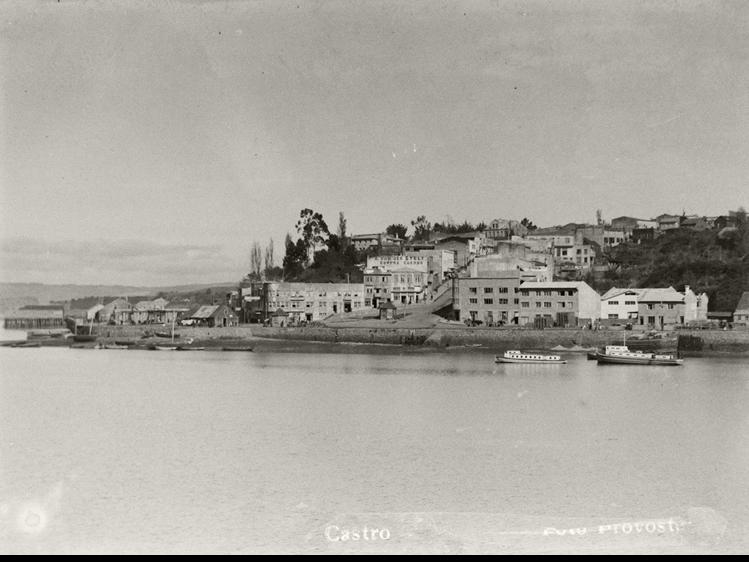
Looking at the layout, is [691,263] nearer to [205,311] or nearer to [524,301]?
[524,301]

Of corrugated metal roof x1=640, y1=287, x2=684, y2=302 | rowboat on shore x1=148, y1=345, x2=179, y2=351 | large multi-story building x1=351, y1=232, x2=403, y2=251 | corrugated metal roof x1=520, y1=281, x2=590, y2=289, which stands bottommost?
rowboat on shore x1=148, y1=345, x2=179, y2=351

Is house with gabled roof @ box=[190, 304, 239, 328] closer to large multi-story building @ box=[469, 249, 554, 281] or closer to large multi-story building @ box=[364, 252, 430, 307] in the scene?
large multi-story building @ box=[364, 252, 430, 307]

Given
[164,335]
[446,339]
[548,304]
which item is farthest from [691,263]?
[164,335]

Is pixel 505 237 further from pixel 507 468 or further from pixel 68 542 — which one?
pixel 68 542

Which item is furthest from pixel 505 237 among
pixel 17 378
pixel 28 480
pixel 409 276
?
pixel 28 480

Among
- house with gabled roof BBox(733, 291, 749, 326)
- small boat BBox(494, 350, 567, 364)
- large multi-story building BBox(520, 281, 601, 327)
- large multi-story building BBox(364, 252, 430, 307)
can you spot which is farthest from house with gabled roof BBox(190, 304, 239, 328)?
house with gabled roof BBox(733, 291, 749, 326)
